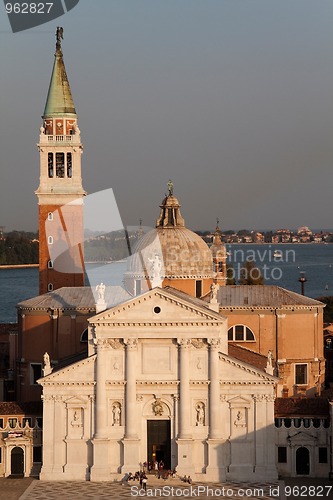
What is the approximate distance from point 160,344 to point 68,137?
58.7 feet

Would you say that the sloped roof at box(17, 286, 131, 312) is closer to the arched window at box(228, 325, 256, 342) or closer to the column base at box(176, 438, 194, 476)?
the arched window at box(228, 325, 256, 342)

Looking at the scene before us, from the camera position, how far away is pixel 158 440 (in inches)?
1628

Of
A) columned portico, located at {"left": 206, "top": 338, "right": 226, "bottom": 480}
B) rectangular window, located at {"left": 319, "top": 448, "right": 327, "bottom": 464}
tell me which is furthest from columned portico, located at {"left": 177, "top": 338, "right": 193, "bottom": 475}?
rectangular window, located at {"left": 319, "top": 448, "right": 327, "bottom": 464}

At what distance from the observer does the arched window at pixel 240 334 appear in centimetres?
4897

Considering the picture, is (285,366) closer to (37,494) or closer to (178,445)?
(178,445)

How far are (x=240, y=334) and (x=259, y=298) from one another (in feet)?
4.87

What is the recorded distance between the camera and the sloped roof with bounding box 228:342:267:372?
45.9 metres

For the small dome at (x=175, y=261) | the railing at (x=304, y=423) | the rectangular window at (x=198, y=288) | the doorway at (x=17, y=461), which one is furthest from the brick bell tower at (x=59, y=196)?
the railing at (x=304, y=423)

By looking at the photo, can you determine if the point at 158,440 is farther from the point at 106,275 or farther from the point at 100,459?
the point at 106,275

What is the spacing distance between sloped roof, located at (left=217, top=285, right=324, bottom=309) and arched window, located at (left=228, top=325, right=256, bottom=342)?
0.78 metres

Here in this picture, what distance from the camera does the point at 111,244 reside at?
4306 inches

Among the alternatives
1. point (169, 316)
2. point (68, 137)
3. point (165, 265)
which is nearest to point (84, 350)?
point (165, 265)

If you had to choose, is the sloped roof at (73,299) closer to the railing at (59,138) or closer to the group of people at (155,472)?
the railing at (59,138)

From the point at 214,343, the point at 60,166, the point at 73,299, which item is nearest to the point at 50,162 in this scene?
the point at 60,166
